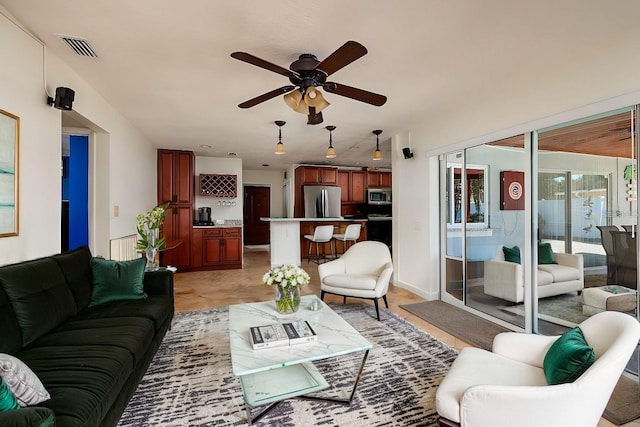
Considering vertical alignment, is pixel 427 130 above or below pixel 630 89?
above

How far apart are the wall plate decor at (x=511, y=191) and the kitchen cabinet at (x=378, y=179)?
522 centimetres

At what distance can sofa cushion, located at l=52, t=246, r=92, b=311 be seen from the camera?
7.14ft

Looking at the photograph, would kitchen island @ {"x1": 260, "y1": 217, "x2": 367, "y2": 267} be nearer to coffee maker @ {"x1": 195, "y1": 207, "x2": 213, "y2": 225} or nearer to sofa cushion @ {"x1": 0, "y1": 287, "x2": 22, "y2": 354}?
coffee maker @ {"x1": 195, "y1": 207, "x2": 213, "y2": 225}

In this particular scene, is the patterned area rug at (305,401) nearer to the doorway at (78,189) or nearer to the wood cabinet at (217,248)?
the doorway at (78,189)

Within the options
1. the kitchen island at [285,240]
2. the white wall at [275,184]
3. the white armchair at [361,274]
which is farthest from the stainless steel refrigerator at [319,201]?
the white armchair at [361,274]

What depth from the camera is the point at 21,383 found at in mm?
1119

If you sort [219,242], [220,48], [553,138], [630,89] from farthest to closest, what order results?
[219,242] < [553,138] < [220,48] < [630,89]

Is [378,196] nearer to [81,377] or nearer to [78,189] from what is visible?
[78,189]

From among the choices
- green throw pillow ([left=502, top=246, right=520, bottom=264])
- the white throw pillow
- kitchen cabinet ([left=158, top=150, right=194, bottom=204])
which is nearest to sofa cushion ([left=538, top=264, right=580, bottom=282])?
green throw pillow ([left=502, top=246, right=520, bottom=264])

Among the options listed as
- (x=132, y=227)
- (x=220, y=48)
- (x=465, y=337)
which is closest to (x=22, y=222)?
(x=220, y=48)

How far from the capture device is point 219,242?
6.04 m

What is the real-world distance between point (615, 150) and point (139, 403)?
3.73m

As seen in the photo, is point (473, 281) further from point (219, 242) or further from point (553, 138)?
point (219, 242)

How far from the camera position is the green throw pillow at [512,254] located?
303 cm
